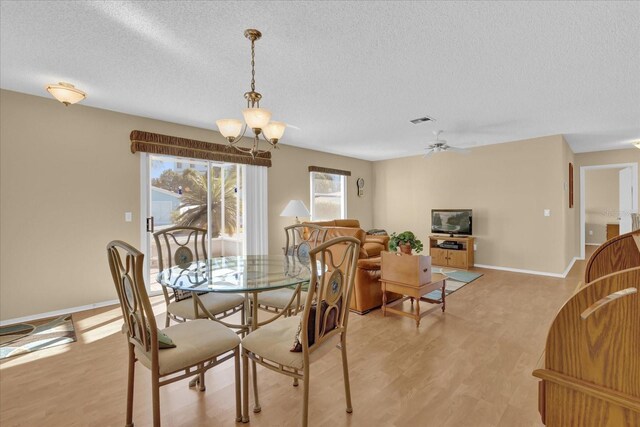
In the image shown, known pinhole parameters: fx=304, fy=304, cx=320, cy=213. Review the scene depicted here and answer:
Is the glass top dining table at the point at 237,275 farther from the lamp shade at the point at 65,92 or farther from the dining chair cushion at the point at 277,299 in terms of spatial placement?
the lamp shade at the point at 65,92

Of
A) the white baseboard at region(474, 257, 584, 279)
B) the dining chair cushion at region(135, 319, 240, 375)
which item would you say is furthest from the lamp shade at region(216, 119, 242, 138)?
the white baseboard at region(474, 257, 584, 279)

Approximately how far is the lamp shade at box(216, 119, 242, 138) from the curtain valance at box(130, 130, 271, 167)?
2124 millimetres

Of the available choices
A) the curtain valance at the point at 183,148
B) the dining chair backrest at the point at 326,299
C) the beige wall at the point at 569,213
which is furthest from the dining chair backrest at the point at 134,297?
the beige wall at the point at 569,213

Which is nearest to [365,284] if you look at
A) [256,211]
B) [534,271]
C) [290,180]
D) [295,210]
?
[295,210]

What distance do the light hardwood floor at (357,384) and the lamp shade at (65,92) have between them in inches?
89.0

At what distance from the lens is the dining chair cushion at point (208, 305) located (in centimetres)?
224

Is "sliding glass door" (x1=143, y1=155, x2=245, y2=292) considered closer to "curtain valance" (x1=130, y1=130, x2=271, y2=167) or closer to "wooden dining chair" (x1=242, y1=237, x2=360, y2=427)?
"curtain valance" (x1=130, y1=130, x2=271, y2=167)

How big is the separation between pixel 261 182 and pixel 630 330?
504cm

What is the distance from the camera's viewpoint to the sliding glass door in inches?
166

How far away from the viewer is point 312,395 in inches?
78.2

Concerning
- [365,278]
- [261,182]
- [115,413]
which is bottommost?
[115,413]

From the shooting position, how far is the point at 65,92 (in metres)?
2.82

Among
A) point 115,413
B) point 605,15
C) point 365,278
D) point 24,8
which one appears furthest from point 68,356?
point 605,15

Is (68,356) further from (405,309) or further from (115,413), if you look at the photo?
(405,309)
